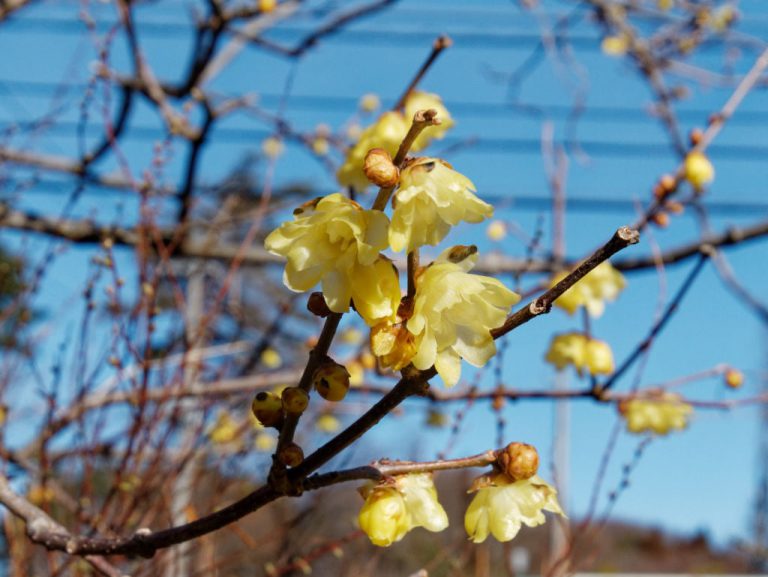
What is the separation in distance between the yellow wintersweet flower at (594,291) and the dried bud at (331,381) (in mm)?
1508

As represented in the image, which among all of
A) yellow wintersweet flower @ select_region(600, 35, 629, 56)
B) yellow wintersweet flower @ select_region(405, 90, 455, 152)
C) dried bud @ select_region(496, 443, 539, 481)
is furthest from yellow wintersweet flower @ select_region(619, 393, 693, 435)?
yellow wintersweet flower @ select_region(600, 35, 629, 56)

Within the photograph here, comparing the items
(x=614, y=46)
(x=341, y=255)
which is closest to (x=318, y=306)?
(x=341, y=255)

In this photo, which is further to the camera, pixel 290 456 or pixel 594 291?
pixel 594 291

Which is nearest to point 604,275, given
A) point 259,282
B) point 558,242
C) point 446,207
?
point 558,242

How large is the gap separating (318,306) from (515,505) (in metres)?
0.39

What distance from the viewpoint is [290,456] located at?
818 mm

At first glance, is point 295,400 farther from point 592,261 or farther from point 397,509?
point 592,261

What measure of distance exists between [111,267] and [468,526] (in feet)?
4.06

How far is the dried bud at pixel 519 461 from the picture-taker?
34.0 inches

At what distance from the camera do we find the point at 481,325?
2.88ft

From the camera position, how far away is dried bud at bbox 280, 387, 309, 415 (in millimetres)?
807

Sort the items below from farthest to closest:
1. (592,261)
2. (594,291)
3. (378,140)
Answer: (594,291)
(378,140)
(592,261)

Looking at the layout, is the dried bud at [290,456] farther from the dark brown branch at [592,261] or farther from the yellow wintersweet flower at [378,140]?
the yellow wintersweet flower at [378,140]

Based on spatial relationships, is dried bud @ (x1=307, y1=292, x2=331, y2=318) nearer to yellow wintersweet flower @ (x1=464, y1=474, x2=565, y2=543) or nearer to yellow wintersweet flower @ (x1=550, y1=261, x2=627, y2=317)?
yellow wintersweet flower @ (x1=464, y1=474, x2=565, y2=543)
